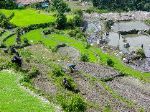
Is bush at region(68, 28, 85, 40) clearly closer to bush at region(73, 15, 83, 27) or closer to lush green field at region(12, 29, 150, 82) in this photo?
lush green field at region(12, 29, 150, 82)

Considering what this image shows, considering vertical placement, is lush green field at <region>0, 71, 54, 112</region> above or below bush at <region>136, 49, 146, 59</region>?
above

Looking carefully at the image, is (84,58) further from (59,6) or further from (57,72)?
(59,6)

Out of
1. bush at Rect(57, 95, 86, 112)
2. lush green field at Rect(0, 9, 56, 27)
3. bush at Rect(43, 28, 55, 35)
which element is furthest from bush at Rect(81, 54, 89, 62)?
bush at Rect(57, 95, 86, 112)

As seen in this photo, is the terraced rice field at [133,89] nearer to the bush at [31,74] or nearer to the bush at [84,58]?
the bush at [84,58]

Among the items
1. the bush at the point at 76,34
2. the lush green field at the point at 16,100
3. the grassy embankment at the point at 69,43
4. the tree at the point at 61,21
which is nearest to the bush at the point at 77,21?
the tree at the point at 61,21

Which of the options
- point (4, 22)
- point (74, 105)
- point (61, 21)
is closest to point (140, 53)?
point (61, 21)

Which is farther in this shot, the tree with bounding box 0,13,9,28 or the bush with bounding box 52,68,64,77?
the tree with bounding box 0,13,9,28
